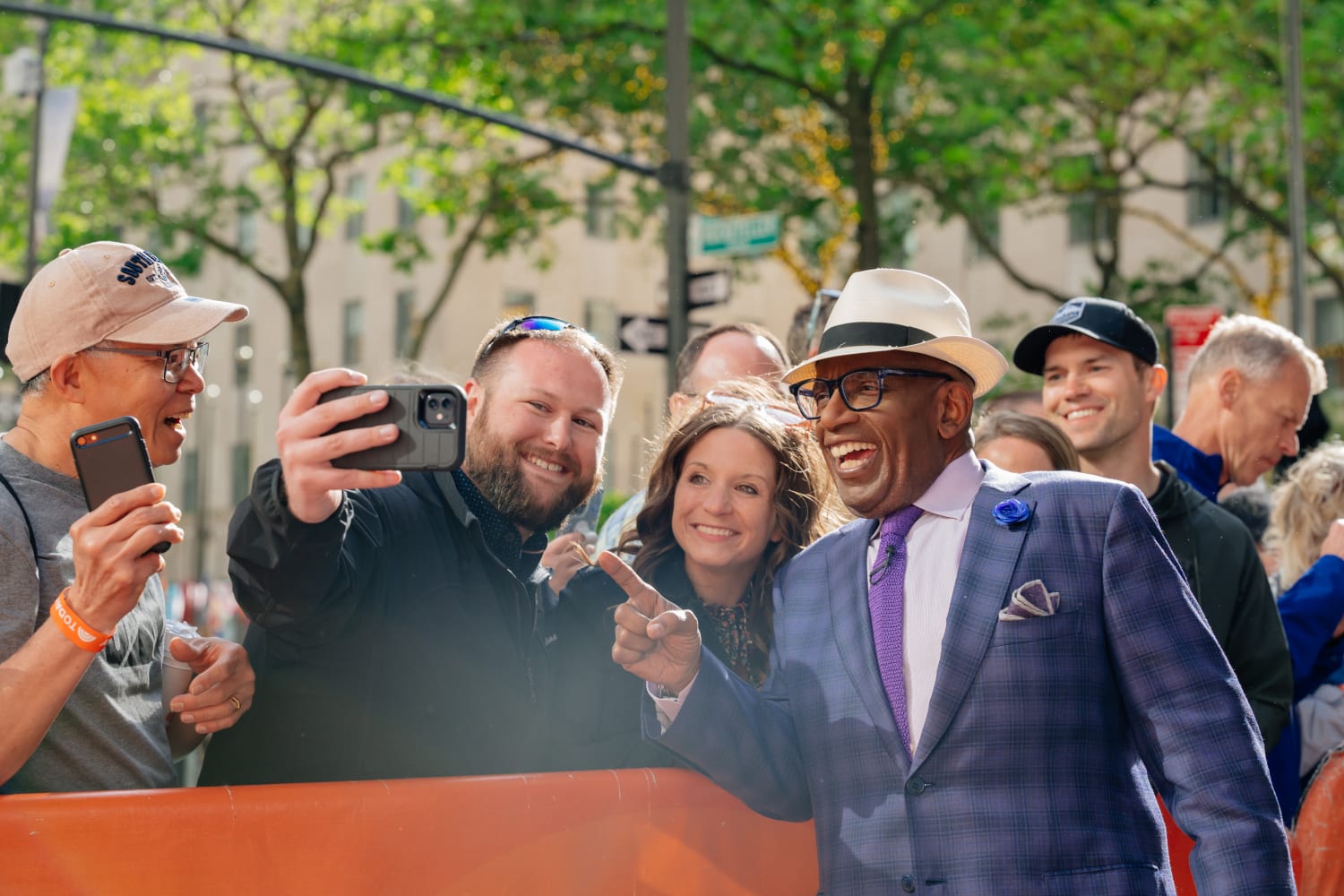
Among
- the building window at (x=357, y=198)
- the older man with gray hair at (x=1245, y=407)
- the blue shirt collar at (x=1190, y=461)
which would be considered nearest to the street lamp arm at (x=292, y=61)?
the older man with gray hair at (x=1245, y=407)

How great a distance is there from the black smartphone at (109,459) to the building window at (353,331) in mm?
36852

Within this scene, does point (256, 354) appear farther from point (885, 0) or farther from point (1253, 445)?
point (1253, 445)

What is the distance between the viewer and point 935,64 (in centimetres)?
1836

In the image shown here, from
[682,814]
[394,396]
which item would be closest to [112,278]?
[394,396]

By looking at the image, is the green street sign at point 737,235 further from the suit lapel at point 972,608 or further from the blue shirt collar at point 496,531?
the suit lapel at point 972,608

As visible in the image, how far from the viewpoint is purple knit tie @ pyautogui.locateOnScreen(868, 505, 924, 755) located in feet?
9.49

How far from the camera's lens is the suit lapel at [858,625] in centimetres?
286

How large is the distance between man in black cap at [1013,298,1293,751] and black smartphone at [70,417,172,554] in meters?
2.79

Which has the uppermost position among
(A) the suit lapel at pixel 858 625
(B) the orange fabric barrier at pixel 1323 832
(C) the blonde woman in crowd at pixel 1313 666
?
(A) the suit lapel at pixel 858 625

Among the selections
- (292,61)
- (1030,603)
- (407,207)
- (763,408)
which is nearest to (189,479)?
(407,207)

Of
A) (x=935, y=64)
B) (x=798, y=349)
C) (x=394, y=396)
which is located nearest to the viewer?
(x=394, y=396)

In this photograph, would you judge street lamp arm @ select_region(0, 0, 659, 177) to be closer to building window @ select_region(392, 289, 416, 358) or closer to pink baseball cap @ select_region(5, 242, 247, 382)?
pink baseball cap @ select_region(5, 242, 247, 382)

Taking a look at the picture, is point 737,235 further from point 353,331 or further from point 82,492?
point 353,331

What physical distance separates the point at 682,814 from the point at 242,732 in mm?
965
